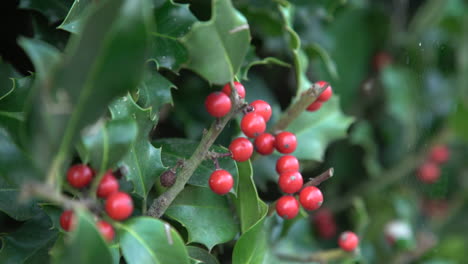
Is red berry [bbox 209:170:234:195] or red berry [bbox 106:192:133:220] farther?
red berry [bbox 209:170:234:195]

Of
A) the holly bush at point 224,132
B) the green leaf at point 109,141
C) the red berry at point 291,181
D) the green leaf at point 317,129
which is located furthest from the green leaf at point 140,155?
the green leaf at point 317,129

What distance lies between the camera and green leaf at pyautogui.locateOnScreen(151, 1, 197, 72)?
2.77ft

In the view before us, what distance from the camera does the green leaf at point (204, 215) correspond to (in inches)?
31.7

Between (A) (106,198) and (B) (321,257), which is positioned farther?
(B) (321,257)

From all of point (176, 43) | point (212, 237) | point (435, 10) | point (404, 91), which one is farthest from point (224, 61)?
point (435, 10)

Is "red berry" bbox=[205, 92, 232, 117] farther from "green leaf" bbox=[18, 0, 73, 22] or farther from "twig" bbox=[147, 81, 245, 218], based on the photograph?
"green leaf" bbox=[18, 0, 73, 22]

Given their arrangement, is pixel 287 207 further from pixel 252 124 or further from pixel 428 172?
pixel 428 172

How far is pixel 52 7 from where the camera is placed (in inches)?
35.9

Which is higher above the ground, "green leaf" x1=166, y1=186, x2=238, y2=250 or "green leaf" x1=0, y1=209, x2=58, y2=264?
"green leaf" x1=166, y1=186, x2=238, y2=250

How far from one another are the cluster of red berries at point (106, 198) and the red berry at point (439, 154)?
1521 millimetres

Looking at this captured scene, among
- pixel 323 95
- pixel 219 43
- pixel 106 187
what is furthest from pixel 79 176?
pixel 323 95

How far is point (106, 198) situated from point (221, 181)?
191 mm

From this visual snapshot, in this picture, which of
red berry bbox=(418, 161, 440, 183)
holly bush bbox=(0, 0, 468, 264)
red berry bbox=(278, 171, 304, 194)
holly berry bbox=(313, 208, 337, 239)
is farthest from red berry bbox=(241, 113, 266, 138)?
red berry bbox=(418, 161, 440, 183)

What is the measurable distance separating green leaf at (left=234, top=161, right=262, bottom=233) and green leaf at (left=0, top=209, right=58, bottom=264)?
→ 322 mm
